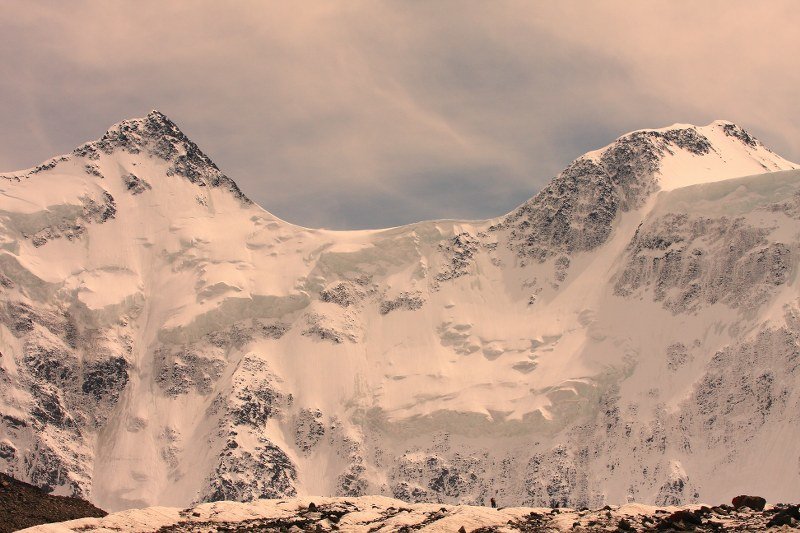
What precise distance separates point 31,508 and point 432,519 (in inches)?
1487

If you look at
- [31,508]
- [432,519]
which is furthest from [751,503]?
[31,508]

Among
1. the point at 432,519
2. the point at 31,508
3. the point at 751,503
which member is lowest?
the point at 751,503

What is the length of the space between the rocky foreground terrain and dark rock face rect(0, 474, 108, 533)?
32.4 ft

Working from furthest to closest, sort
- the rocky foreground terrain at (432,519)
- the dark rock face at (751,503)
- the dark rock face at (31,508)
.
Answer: the dark rock face at (31,508) < the dark rock face at (751,503) < the rocky foreground terrain at (432,519)

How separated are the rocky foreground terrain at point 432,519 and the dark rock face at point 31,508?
9880 mm

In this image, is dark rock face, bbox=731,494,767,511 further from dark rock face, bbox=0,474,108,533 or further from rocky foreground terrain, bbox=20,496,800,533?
dark rock face, bbox=0,474,108,533

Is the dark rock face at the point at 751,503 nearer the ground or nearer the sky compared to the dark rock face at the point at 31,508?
nearer the ground

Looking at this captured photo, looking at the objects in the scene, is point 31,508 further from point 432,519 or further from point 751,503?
point 751,503

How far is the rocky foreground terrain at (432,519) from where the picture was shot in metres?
88.9

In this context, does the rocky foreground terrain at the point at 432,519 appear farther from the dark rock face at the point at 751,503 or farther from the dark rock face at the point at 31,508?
the dark rock face at the point at 31,508

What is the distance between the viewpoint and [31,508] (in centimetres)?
10869

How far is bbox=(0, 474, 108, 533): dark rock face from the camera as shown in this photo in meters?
103

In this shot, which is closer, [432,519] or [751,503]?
[751,503]

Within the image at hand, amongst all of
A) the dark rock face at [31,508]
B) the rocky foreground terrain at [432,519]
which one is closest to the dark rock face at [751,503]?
the rocky foreground terrain at [432,519]
